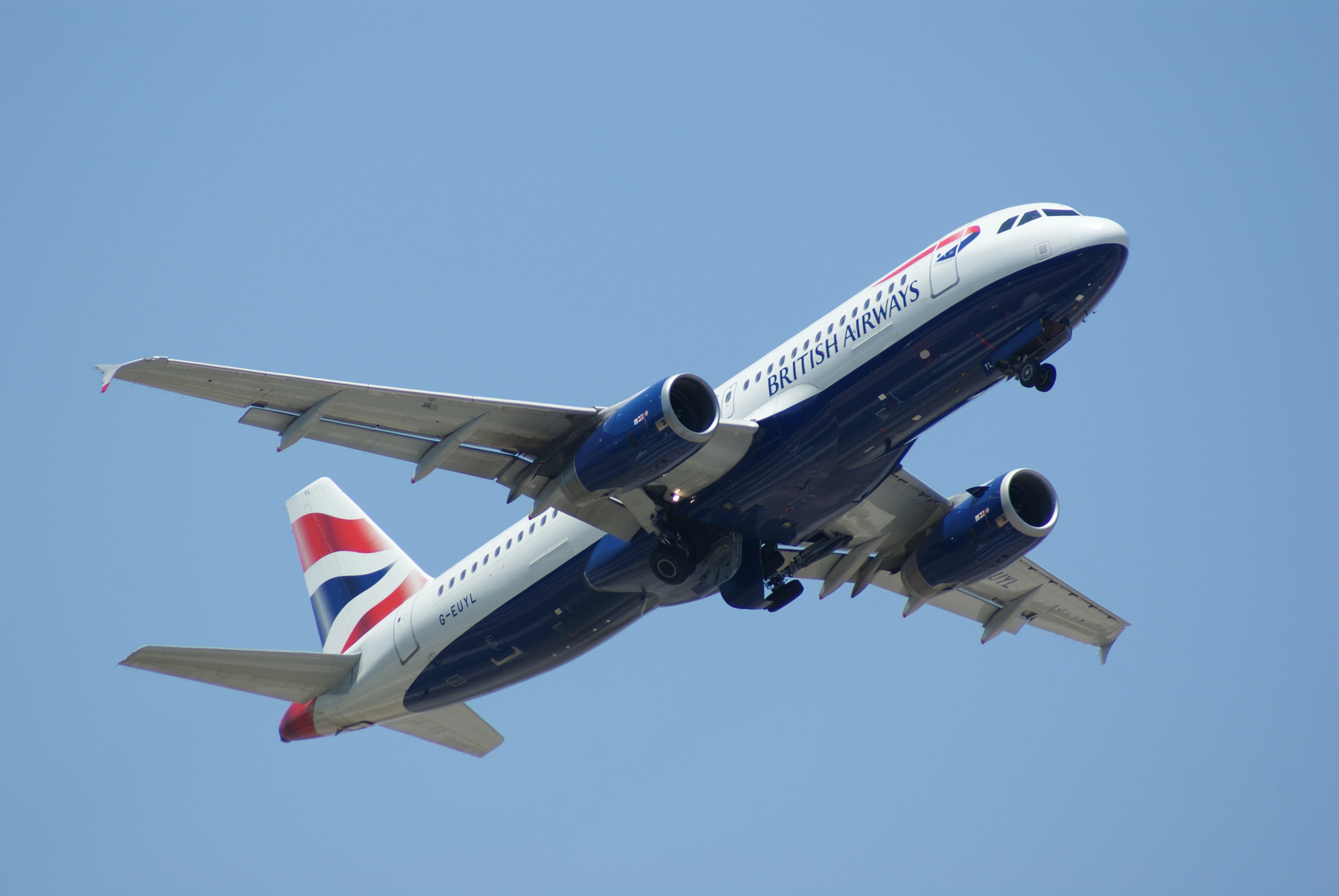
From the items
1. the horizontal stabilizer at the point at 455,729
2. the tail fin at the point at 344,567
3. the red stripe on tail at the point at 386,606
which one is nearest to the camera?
the horizontal stabilizer at the point at 455,729

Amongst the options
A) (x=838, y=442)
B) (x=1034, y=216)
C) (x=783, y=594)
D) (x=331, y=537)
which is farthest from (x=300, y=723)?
(x=1034, y=216)

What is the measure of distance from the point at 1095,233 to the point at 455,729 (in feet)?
57.0

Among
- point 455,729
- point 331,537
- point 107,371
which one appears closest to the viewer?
point 107,371

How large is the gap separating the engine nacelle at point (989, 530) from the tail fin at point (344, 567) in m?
11.3

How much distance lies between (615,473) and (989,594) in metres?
12.4

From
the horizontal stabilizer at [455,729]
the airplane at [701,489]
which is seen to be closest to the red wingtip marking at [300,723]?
the airplane at [701,489]

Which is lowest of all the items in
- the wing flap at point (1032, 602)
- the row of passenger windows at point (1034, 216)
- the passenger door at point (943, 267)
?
the wing flap at point (1032, 602)

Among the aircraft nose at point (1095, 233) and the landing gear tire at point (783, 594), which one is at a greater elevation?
the aircraft nose at point (1095, 233)

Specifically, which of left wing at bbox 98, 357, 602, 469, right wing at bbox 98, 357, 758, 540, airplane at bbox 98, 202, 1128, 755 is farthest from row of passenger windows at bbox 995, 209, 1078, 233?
left wing at bbox 98, 357, 602, 469

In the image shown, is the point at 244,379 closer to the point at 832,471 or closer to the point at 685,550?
the point at 685,550

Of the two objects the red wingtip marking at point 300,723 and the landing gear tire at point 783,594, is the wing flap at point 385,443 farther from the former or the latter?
the red wingtip marking at point 300,723

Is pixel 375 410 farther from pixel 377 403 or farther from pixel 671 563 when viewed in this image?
pixel 671 563

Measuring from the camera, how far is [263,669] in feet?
86.8

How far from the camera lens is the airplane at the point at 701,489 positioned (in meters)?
20.6
